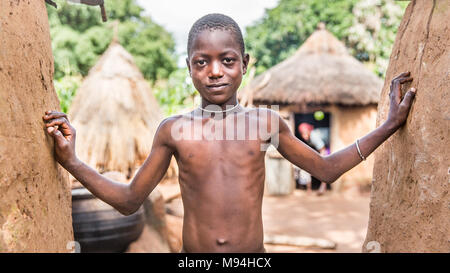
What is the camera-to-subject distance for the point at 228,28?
5.24 ft

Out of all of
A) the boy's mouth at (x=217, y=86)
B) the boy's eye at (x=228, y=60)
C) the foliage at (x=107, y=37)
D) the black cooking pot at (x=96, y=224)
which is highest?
the foliage at (x=107, y=37)

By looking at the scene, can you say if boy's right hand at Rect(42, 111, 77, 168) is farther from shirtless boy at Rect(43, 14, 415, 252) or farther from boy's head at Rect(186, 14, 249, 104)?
boy's head at Rect(186, 14, 249, 104)

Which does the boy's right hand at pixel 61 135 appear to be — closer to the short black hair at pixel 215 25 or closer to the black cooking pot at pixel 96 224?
the short black hair at pixel 215 25

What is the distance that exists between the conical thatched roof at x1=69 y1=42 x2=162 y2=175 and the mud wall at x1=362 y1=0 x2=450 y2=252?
5451 mm

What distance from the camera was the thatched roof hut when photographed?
971 centimetres

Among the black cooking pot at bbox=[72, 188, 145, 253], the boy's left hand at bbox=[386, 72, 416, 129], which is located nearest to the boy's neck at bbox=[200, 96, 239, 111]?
the boy's left hand at bbox=[386, 72, 416, 129]

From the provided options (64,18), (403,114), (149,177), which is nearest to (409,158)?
(403,114)

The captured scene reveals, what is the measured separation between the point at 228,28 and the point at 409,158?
901 mm

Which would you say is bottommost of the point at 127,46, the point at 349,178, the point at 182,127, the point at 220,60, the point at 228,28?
the point at 349,178

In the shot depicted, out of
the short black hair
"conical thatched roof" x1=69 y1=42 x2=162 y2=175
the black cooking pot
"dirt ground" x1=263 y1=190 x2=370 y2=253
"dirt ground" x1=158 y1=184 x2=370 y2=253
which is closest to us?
the short black hair

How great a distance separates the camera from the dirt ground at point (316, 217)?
17.5ft

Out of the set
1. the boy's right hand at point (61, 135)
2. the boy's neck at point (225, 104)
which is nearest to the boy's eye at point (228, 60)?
the boy's neck at point (225, 104)

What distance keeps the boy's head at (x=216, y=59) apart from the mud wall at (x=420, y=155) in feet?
2.38
